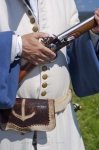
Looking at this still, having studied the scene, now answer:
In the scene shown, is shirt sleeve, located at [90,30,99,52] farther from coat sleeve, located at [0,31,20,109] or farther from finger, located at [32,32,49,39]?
coat sleeve, located at [0,31,20,109]

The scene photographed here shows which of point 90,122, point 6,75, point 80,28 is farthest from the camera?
point 90,122

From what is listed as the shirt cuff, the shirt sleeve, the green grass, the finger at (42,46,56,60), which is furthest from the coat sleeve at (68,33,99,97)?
the green grass

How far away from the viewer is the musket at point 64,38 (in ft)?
7.37

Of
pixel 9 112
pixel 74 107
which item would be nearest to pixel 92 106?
pixel 74 107

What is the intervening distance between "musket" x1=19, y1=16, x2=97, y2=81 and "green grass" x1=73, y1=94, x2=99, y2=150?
77.9 inches

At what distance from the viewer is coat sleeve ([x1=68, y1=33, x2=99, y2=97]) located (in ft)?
7.72

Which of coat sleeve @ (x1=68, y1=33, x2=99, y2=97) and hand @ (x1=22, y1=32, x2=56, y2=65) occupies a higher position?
hand @ (x1=22, y1=32, x2=56, y2=65)

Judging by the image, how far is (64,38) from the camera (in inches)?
89.8

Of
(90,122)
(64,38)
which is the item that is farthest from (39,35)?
(90,122)

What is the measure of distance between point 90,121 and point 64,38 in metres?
2.45

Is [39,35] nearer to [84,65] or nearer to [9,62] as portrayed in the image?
[9,62]

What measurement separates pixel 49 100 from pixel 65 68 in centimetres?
15

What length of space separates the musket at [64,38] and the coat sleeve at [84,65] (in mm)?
54

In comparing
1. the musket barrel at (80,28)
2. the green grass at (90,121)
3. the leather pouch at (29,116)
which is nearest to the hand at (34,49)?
the musket barrel at (80,28)
